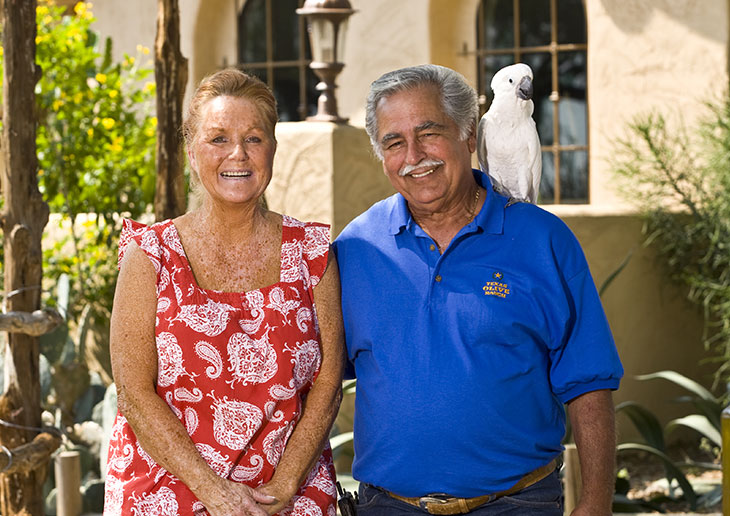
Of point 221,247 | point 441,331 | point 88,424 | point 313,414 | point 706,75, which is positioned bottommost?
point 88,424

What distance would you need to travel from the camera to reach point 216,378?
2289mm

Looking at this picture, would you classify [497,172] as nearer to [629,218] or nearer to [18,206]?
[18,206]

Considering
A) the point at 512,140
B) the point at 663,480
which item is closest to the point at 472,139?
the point at 512,140

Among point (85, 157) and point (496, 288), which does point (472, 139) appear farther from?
point (85, 157)

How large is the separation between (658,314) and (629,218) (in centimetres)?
64

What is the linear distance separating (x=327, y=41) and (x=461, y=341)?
4009mm

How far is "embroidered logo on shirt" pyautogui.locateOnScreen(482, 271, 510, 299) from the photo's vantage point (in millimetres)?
2320

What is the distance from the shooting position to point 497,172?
8.55 feet

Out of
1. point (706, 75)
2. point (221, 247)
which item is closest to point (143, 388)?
point (221, 247)

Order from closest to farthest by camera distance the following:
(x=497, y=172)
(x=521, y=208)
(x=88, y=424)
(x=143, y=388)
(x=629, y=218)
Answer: (x=143, y=388) → (x=521, y=208) → (x=497, y=172) → (x=88, y=424) → (x=629, y=218)

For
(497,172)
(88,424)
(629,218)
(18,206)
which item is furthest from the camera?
(629,218)

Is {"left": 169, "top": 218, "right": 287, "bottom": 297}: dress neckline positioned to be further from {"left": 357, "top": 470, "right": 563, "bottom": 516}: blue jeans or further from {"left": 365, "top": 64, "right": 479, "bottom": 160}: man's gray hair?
{"left": 357, "top": 470, "right": 563, "bottom": 516}: blue jeans

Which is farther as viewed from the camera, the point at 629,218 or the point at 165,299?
the point at 629,218

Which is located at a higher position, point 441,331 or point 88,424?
point 441,331
